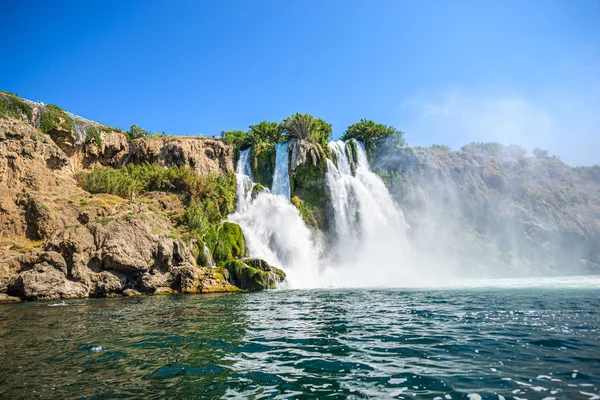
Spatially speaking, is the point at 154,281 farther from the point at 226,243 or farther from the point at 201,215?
the point at 201,215

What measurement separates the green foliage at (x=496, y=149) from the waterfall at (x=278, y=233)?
126ft

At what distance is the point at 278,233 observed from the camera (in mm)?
31328

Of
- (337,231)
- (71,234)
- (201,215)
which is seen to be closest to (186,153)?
(201,215)

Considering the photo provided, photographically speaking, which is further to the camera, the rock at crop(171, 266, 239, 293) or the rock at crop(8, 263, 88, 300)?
the rock at crop(171, 266, 239, 293)

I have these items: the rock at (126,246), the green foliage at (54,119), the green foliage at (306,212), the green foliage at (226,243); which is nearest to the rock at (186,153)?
the green foliage at (54,119)

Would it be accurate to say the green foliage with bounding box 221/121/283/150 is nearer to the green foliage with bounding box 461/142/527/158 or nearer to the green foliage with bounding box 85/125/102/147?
the green foliage with bounding box 85/125/102/147

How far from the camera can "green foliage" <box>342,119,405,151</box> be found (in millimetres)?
45625

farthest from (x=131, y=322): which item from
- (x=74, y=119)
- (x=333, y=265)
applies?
(x=74, y=119)

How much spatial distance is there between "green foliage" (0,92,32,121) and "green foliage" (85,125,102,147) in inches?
203

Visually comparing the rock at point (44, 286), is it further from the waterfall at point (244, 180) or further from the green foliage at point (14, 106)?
the green foliage at point (14, 106)

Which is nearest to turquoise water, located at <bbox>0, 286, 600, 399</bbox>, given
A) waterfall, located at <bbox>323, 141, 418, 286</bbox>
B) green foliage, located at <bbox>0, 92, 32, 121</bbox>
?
waterfall, located at <bbox>323, 141, 418, 286</bbox>

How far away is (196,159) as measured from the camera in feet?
120

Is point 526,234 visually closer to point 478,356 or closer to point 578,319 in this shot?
point 578,319

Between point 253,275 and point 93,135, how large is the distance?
2498cm
